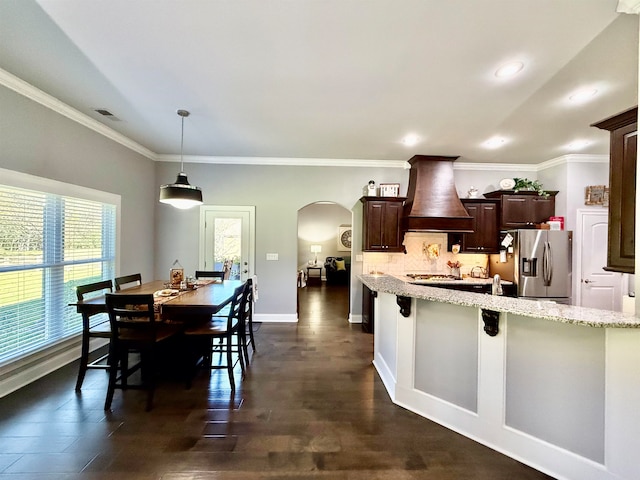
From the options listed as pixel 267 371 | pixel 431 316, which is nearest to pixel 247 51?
pixel 431 316

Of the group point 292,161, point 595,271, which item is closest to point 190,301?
point 292,161

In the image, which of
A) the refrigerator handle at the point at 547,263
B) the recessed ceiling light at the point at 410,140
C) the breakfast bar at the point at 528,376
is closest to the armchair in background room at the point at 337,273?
the refrigerator handle at the point at 547,263

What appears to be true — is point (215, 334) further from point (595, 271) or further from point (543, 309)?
point (595, 271)

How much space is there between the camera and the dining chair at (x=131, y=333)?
94.0 inches

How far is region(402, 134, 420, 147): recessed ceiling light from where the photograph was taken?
386 centimetres

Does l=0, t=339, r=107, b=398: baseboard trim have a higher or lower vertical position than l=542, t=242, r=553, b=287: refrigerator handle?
lower

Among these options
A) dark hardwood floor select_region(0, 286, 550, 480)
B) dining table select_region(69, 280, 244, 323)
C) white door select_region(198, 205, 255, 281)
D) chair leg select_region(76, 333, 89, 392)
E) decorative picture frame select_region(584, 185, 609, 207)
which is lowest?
dark hardwood floor select_region(0, 286, 550, 480)

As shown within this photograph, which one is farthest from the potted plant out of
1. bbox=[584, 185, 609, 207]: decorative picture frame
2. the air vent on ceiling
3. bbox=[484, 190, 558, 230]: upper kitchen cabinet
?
the air vent on ceiling

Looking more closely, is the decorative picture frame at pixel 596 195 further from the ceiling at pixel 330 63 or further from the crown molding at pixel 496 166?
the ceiling at pixel 330 63

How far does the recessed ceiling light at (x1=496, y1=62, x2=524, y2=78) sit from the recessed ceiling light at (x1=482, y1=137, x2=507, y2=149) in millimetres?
1734

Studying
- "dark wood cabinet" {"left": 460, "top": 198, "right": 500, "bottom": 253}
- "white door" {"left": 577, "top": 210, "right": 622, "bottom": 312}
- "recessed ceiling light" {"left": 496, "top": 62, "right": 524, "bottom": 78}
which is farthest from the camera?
"dark wood cabinet" {"left": 460, "top": 198, "right": 500, "bottom": 253}

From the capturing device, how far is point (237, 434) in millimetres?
2096

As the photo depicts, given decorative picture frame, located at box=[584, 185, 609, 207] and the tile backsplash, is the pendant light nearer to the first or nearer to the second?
the tile backsplash

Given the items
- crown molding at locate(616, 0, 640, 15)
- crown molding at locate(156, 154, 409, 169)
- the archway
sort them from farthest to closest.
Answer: the archway, crown molding at locate(156, 154, 409, 169), crown molding at locate(616, 0, 640, 15)
